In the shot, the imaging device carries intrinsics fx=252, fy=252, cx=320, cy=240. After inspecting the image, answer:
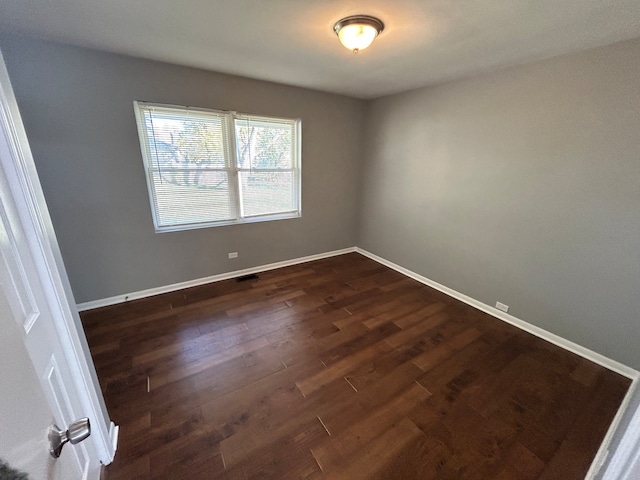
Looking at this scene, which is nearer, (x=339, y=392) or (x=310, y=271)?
(x=339, y=392)

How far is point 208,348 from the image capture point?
2166 mm

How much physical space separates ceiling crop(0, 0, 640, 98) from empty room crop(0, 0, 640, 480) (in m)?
0.02

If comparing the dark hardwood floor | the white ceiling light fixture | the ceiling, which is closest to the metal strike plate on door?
the dark hardwood floor

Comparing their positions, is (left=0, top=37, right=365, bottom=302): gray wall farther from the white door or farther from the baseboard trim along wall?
the white door

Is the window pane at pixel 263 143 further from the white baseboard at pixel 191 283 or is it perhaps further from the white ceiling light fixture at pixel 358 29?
the white ceiling light fixture at pixel 358 29

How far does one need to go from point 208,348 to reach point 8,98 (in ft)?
6.33

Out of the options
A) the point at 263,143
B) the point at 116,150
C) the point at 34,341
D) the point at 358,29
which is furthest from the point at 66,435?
the point at 263,143

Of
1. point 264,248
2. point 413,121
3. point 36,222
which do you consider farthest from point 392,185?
point 36,222

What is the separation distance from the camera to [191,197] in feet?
9.82

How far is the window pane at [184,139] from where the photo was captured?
265 centimetres

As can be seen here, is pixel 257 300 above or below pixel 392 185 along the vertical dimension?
below

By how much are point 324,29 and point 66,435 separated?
92.9 inches

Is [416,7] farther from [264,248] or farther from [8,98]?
[264,248]

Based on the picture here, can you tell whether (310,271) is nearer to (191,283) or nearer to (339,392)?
(191,283)
